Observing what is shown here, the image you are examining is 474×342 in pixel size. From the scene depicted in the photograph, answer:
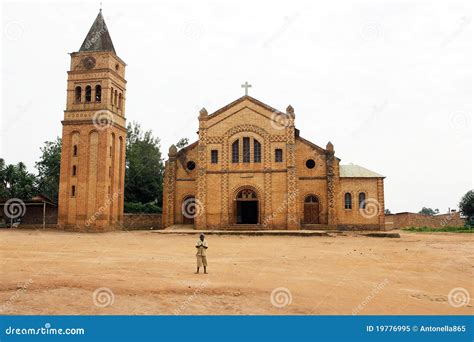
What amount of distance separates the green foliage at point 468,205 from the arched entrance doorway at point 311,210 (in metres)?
27.9

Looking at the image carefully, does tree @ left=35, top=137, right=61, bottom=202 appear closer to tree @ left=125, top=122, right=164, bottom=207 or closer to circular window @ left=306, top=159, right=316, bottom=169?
tree @ left=125, top=122, right=164, bottom=207

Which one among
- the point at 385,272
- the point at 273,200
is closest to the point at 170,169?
the point at 273,200

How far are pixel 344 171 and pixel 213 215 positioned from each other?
1227 cm

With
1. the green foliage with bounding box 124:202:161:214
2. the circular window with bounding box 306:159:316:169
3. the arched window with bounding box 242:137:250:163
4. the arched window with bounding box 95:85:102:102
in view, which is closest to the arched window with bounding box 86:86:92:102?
the arched window with bounding box 95:85:102:102

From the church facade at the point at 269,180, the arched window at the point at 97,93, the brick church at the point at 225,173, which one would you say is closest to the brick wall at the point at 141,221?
the brick church at the point at 225,173

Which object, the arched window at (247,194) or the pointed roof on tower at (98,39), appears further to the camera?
the pointed roof on tower at (98,39)

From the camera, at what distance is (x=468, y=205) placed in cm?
5447

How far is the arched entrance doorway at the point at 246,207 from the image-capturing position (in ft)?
117

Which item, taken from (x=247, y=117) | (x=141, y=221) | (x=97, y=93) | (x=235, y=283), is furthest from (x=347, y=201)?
(x=235, y=283)

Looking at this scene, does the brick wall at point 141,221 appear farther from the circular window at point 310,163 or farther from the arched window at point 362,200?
the arched window at point 362,200

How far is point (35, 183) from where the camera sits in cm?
5612

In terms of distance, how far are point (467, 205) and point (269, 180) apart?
32956mm

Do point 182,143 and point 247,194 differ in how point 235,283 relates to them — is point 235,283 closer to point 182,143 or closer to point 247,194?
point 247,194

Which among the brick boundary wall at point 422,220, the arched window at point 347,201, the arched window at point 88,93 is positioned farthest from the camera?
the brick boundary wall at point 422,220
